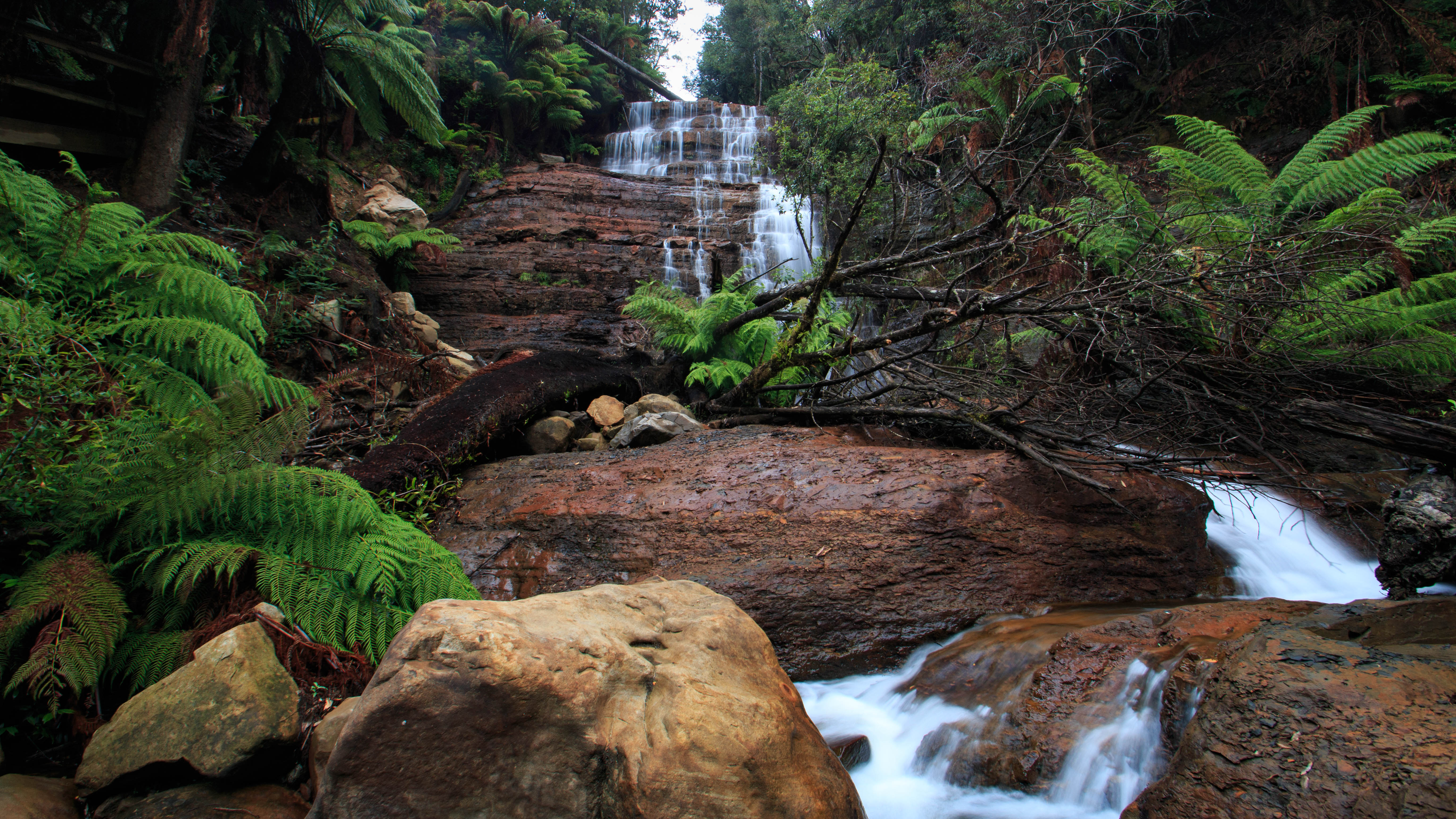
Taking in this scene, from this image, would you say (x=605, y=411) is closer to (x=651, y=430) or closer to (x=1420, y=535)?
(x=651, y=430)

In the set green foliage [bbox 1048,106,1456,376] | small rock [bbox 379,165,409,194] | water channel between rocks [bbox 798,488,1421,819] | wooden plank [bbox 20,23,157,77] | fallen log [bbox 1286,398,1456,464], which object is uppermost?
small rock [bbox 379,165,409,194]

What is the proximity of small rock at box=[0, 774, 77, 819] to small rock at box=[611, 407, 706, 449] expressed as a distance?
333 centimetres

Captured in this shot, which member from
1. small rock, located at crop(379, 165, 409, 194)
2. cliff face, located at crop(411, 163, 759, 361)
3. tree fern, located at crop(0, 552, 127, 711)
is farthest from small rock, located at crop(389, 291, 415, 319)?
tree fern, located at crop(0, 552, 127, 711)

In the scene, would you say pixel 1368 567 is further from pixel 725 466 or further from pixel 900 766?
pixel 725 466

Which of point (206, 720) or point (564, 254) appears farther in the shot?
point (564, 254)

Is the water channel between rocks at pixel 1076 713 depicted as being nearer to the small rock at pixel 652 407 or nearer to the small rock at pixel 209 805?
the small rock at pixel 209 805

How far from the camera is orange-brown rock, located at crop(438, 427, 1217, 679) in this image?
297 cm

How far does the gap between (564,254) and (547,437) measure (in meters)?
6.29

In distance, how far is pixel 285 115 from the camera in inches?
258

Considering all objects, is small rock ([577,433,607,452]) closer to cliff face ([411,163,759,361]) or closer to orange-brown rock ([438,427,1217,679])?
orange-brown rock ([438,427,1217,679])

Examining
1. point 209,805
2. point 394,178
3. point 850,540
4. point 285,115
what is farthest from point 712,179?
point 209,805

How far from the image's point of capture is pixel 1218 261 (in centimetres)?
379

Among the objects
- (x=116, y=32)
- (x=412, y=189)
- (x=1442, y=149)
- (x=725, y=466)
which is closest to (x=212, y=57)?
(x=116, y=32)

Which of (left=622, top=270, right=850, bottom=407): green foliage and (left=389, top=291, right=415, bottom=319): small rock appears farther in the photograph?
(left=389, top=291, right=415, bottom=319): small rock
